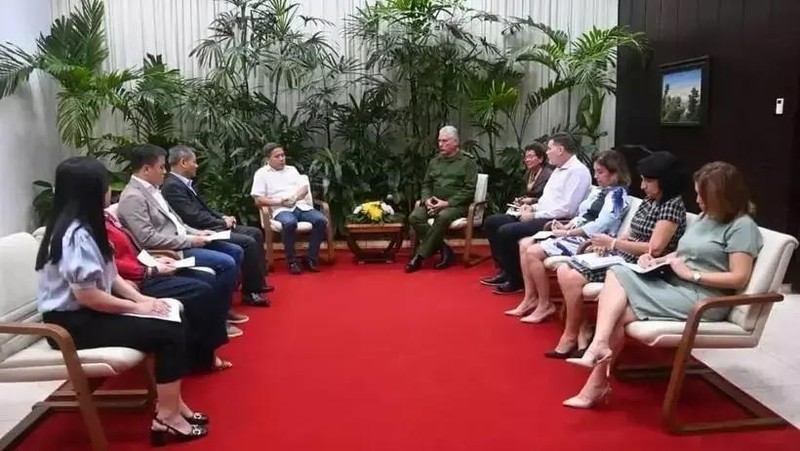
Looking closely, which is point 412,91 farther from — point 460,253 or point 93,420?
point 93,420

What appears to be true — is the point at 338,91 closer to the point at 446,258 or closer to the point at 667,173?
the point at 446,258

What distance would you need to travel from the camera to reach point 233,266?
170 inches

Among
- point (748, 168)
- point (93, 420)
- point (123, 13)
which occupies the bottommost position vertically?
point (93, 420)

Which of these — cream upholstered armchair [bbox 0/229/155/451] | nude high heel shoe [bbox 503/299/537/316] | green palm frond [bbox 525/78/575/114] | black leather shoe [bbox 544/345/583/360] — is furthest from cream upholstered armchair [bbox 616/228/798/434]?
green palm frond [bbox 525/78/575/114]

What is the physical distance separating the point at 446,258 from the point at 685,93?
267 centimetres

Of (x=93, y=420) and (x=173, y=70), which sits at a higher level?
(x=173, y=70)

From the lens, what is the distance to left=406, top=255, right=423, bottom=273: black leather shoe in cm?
624

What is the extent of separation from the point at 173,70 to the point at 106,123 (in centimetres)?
119

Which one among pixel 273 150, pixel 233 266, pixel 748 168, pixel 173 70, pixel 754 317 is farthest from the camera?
pixel 173 70

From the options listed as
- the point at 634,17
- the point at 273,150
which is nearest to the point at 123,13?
the point at 273,150

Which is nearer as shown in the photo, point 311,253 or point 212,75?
point 311,253

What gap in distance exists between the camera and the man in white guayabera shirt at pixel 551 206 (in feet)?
16.6

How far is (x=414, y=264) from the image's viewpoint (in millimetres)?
6262

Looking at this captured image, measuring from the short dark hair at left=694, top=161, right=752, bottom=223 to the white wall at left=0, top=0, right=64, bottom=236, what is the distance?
223 inches
